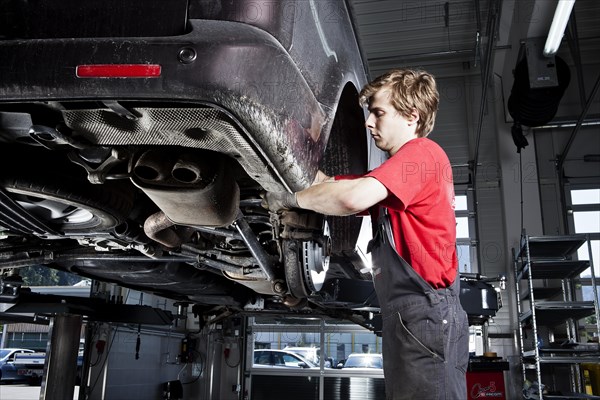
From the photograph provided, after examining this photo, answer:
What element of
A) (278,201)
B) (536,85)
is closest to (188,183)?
(278,201)

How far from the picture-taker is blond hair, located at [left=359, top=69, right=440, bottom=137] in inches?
57.0

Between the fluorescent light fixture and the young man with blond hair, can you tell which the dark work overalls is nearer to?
the young man with blond hair

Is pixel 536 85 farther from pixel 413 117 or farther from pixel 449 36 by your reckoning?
pixel 413 117

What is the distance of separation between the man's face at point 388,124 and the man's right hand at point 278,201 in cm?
33

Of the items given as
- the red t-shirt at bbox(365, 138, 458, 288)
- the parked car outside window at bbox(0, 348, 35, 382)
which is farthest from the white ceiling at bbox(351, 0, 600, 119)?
the parked car outside window at bbox(0, 348, 35, 382)

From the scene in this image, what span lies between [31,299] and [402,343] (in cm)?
340

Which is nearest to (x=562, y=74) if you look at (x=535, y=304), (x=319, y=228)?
(x=535, y=304)

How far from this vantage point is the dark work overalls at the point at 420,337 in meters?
1.19

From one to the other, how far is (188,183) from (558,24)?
3955mm

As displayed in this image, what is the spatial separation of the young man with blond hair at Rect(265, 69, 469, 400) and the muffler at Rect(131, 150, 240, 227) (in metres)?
0.17

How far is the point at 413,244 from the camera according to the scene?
1.33 m

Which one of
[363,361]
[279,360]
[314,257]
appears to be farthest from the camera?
[279,360]

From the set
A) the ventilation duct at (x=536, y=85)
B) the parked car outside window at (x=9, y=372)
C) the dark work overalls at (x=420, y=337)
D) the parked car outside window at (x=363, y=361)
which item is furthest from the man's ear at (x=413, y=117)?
the parked car outside window at (x=9, y=372)

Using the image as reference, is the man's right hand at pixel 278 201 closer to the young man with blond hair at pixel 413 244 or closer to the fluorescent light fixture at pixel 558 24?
the young man with blond hair at pixel 413 244
